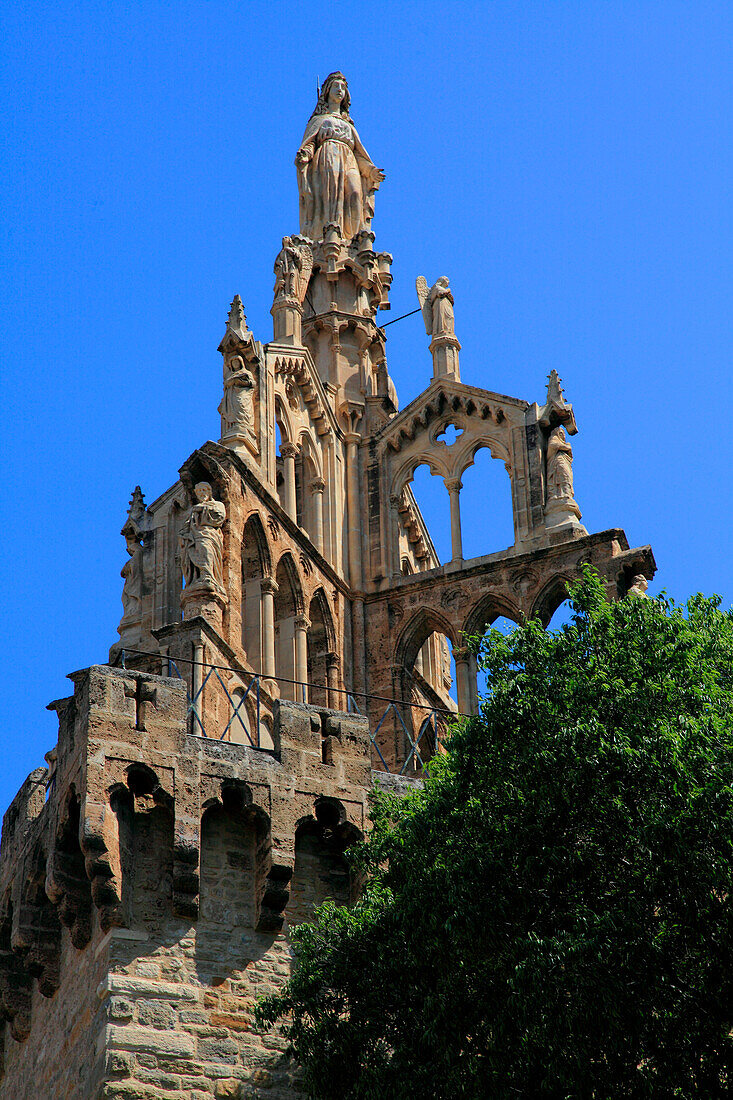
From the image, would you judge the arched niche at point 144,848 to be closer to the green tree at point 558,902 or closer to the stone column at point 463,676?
the green tree at point 558,902

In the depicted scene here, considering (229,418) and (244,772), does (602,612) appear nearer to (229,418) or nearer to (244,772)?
(244,772)

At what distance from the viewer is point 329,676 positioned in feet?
146

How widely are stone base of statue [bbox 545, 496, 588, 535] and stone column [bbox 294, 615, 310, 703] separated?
571 centimetres

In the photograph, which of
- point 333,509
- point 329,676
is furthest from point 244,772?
point 333,509

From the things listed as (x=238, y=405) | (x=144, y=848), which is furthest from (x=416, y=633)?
(x=144, y=848)

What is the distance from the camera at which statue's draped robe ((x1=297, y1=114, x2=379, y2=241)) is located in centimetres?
5312

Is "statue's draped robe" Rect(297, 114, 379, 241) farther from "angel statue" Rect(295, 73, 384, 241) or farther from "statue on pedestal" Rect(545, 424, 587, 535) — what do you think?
"statue on pedestal" Rect(545, 424, 587, 535)

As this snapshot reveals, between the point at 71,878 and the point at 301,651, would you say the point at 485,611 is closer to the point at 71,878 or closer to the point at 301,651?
the point at 301,651

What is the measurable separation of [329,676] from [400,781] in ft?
34.3

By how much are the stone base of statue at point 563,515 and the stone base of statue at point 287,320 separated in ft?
22.8

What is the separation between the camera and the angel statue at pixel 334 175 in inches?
2093

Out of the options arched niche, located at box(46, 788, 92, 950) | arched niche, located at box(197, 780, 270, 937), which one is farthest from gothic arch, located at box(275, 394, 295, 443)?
Result: arched niche, located at box(46, 788, 92, 950)

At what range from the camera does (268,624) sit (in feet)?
137

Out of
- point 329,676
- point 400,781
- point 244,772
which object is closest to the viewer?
point 244,772
